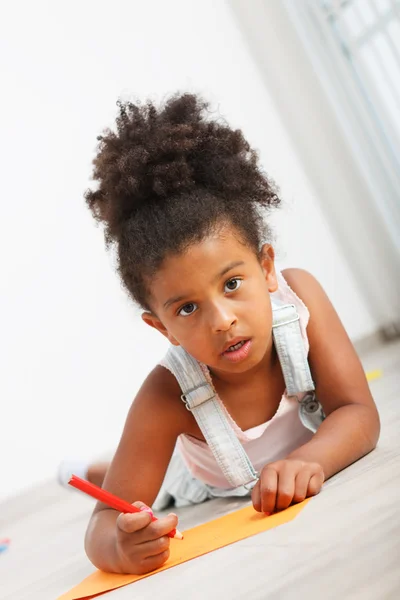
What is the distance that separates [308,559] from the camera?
23.8 inches

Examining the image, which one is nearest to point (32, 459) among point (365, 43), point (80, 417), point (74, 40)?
point (80, 417)

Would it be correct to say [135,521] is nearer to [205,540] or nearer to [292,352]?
[205,540]

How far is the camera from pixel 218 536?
849 mm

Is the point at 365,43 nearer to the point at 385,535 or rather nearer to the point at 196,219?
the point at 196,219

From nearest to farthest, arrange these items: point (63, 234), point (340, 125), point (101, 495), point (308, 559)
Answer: point (308, 559) < point (101, 495) < point (63, 234) < point (340, 125)

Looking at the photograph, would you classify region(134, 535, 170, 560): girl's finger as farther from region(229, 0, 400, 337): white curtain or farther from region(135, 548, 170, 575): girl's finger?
region(229, 0, 400, 337): white curtain

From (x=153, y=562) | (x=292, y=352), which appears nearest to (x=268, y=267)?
(x=292, y=352)

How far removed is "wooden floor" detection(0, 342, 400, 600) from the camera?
529 millimetres

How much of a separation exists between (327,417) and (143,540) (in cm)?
32

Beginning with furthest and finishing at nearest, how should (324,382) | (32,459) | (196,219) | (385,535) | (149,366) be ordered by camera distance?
(149,366) < (32,459) < (324,382) < (196,219) < (385,535)

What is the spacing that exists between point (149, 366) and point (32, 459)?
1.36 ft

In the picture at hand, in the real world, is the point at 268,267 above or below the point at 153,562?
above

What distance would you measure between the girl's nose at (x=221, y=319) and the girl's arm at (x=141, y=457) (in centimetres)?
21

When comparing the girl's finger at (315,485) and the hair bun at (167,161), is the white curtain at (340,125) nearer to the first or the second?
the hair bun at (167,161)
